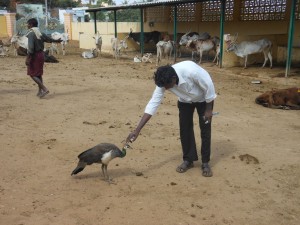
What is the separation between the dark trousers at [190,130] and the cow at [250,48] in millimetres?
9100

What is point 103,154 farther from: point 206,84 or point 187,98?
point 206,84

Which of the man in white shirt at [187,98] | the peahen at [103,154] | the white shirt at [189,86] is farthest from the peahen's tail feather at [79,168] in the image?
the white shirt at [189,86]

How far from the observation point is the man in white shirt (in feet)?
11.9

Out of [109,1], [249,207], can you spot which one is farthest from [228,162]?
[109,1]

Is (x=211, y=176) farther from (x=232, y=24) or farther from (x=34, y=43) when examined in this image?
(x=232, y=24)

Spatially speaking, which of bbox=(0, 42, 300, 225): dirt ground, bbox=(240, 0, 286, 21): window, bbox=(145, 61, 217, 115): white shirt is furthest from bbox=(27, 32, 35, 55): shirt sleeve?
bbox=(240, 0, 286, 21): window

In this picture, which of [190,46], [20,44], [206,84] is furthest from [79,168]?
[20,44]

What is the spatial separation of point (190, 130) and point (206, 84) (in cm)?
81

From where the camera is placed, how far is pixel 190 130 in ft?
14.5

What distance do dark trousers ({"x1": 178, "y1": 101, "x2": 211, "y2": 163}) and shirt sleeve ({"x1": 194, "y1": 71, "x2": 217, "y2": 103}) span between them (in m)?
0.22

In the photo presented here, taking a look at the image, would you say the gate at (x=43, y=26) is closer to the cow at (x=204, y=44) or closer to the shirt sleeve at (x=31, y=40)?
the cow at (x=204, y=44)

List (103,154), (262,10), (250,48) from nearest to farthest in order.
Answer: (103,154) → (250,48) → (262,10)

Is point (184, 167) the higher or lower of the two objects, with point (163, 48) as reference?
lower

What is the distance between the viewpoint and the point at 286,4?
14.2 meters
